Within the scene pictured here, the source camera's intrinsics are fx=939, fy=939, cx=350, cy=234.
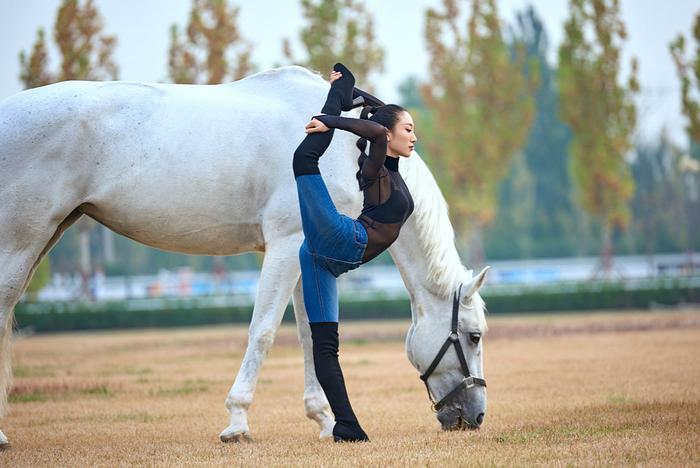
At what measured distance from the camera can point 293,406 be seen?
7.48 m

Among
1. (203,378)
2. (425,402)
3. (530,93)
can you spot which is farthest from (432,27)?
(425,402)

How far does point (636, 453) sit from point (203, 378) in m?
6.46

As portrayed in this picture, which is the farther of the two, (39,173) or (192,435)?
(192,435)

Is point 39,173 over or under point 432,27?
under

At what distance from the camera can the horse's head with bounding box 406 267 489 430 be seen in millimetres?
5562

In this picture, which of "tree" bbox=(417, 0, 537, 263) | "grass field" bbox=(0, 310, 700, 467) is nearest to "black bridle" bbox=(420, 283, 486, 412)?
"grass field" bbox=(0, 310, 700, 467)

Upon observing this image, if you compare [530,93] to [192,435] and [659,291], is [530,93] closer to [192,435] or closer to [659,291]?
[659,291]

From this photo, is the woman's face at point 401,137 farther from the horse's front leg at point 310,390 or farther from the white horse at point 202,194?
the horse's front leg at point 310,390

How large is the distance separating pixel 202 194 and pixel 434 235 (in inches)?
55.5

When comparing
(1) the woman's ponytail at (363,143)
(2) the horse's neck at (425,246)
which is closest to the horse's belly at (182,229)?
(1) the woman's ponytail at (363,143)

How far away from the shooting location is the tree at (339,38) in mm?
28688

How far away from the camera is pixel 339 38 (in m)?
29.0

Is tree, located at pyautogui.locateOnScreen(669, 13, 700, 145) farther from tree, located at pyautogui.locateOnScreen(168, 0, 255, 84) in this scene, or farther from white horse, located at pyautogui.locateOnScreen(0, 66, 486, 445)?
white horse, located at pyautogui.locateOnScreen(0, 66, 486, 445)

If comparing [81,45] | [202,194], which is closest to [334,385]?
[202,194]
